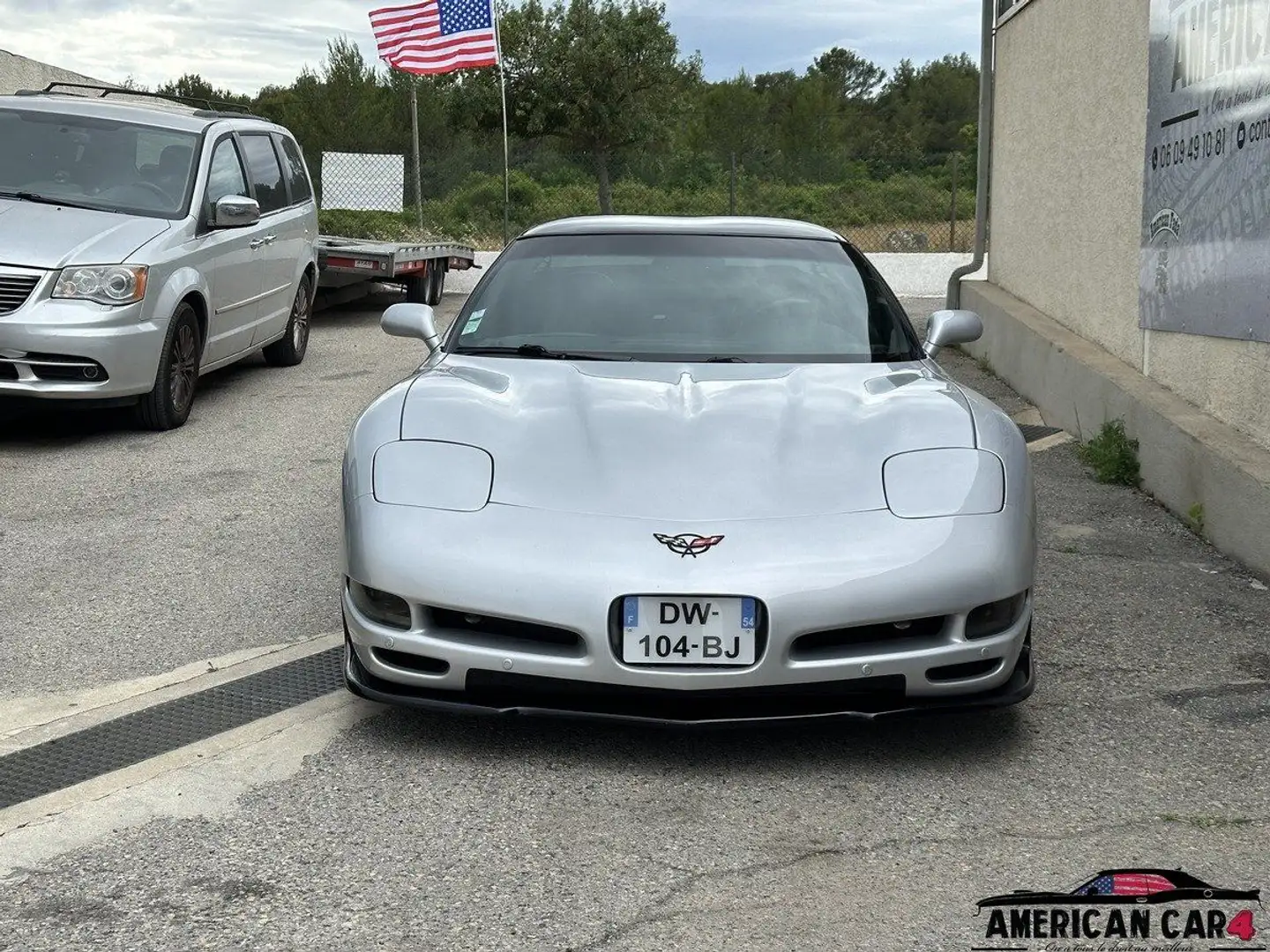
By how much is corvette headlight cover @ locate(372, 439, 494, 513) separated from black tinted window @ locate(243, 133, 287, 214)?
21.5ft

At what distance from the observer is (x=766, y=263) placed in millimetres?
5340

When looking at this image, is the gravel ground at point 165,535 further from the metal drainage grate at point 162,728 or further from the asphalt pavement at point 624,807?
the metal drainage grate at point 162,728

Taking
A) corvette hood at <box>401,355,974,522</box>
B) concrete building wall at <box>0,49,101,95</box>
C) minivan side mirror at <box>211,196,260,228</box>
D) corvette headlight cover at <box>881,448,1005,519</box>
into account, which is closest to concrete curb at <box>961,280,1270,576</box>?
corvette hood at <box>401,355,974,522</box>

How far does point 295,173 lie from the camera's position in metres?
11.3

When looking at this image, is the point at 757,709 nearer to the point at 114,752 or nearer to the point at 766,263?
the point at 114,752

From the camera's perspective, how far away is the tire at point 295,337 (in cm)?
1141

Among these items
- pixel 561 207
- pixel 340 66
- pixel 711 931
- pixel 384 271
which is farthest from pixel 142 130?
pixel 340 66

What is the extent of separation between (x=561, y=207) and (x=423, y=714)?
90.4 feet

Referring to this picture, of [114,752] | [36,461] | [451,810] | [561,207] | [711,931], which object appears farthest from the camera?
[561,207]

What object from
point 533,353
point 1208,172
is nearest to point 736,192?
point 1208,172

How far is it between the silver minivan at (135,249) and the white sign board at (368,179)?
27.1 feet

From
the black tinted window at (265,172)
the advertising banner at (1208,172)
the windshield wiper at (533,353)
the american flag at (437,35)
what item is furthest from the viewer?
the american flag at (437,35)

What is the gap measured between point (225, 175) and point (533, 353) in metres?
5.45

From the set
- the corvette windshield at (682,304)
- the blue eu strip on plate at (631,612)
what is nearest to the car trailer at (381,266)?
the corvette windshield at (682,304)
